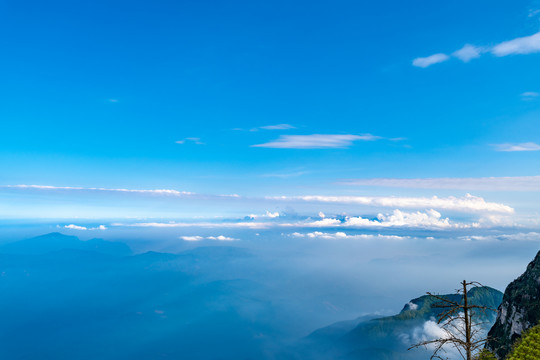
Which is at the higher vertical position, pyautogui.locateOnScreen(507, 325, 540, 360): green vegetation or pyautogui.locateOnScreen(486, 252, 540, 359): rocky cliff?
pyautogui.locateOnScreen(507, 325, 540, 360): green vegetation

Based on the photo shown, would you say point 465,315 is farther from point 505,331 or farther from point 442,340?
point 505,331

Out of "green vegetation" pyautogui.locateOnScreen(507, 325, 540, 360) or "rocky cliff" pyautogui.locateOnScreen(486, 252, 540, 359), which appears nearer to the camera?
"green vegetation" pyautogui.locateOnScreen(507, 325, 540, 360)

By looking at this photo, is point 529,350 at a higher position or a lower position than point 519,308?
higher

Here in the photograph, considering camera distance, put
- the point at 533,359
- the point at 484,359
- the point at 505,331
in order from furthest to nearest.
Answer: the point at 505,331
the point at 484,359
the point at 533,359

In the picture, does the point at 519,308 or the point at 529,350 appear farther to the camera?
the point at 519,308

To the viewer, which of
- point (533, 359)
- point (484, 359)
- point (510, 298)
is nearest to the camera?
point (533, 359)

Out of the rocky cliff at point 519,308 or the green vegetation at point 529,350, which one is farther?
the rocky cliff at point 519,308

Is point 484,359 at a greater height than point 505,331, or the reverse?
point 484,359

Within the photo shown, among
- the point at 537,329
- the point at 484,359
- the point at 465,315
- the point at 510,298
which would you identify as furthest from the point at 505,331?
the point at 465,315
